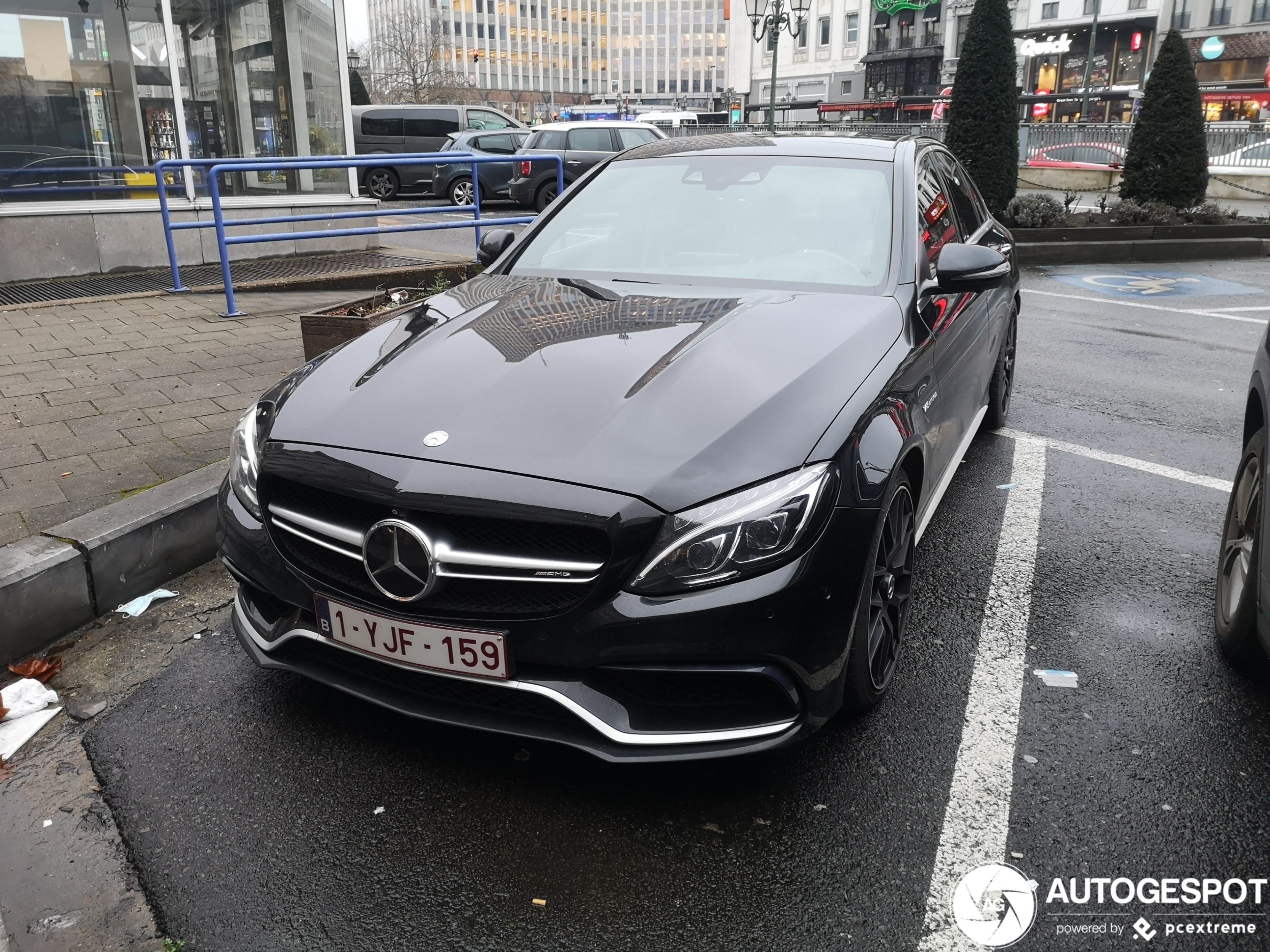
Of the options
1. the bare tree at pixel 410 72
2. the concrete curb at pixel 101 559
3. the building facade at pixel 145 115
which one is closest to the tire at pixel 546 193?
the building facade at pixel 145 115

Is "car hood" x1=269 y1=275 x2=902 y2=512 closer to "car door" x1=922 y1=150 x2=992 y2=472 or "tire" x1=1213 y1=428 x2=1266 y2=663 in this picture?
"car door" x1=922 y1=150 x2=992 y2=472

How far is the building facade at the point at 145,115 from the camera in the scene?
9781 millimetres

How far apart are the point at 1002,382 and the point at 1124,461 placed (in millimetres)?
728

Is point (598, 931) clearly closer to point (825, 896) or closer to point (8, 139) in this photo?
point (825, 896)

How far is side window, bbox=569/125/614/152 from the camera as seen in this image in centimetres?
1966

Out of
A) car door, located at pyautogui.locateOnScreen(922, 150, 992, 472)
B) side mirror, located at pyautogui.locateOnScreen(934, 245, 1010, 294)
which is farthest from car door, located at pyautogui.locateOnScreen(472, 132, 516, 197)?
side mirror, located at pyautogui.locateOnScreen(934, 245, 1010, 294)

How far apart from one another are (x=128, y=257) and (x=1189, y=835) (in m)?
10.2

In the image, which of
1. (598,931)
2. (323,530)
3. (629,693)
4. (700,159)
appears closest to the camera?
(598,931)

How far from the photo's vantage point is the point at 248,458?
9.23 ft

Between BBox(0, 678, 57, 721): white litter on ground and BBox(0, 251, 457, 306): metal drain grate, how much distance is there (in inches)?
253

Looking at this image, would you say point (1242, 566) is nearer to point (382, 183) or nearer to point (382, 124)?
point (382, 183)

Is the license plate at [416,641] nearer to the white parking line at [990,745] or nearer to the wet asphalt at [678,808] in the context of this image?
the wet asphalt at [678,808]

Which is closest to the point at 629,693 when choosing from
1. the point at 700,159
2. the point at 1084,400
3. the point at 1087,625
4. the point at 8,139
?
the point at 1087,625

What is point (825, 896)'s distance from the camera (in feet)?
7.31
